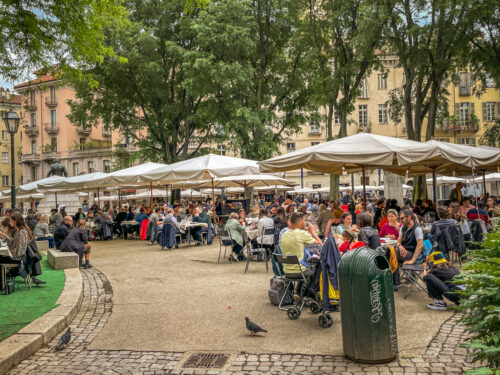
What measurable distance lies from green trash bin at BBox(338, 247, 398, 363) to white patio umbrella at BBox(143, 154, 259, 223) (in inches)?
444

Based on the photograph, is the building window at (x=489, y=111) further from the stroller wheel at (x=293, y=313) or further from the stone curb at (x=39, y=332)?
the stone curb at (x=39, y=332)

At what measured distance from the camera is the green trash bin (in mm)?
4777

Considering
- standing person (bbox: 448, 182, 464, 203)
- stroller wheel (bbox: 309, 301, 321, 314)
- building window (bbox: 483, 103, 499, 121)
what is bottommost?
stroller wheel (bbox: 309, 301, 321, 314)

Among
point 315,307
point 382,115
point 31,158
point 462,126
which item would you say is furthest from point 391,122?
point 315,307

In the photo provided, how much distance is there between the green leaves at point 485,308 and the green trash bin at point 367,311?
147cm

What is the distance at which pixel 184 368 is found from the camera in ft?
16.1

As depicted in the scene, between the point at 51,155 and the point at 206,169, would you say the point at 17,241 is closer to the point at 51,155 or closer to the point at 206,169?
the point at 206,169

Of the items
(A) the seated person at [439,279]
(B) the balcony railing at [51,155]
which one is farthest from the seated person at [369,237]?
(B) the balcony railing at [51,155]

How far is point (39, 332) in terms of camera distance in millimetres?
5934

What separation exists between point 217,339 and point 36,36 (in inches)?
201

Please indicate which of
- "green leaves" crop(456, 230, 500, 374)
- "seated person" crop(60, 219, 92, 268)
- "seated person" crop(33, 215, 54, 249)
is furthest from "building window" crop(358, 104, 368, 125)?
"green leaves" crop(456, 230, 500, 374)

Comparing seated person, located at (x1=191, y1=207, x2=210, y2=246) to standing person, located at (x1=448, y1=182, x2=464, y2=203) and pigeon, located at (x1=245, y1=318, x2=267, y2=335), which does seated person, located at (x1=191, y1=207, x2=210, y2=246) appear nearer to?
standing person, located at (x1=448, y1=182, x2=464, y2=203)

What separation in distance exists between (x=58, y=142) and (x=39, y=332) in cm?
6413

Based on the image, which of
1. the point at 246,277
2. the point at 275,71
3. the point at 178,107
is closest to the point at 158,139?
the point at 178,107
